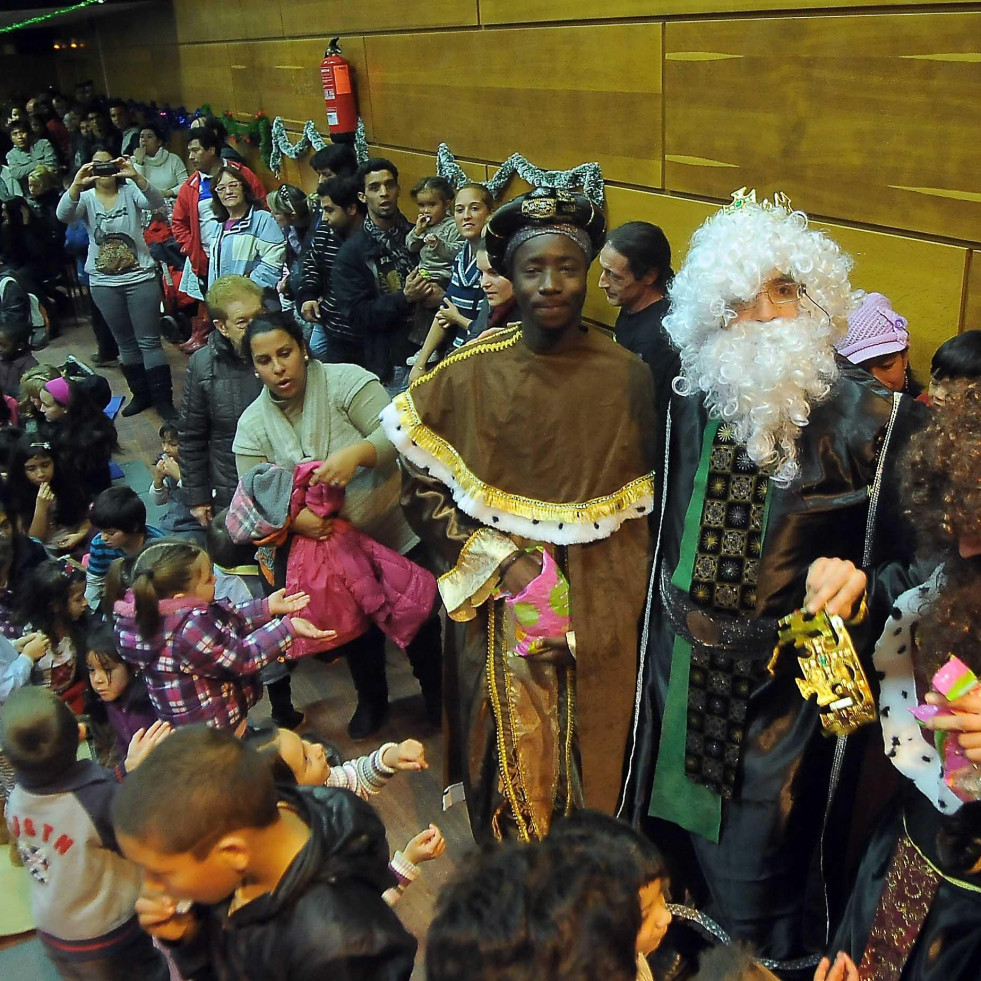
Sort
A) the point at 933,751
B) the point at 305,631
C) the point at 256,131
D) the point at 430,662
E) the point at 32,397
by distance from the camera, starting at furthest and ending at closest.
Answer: the point at 256,131, the point at 32,397, the point at 430,662, the point at 305,631, the point at 933,751

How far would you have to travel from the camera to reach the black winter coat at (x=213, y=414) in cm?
368

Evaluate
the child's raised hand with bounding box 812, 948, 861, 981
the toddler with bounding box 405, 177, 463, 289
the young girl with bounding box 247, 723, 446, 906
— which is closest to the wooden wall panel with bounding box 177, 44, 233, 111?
the toddler with bounding box 405, 177, 463, 289

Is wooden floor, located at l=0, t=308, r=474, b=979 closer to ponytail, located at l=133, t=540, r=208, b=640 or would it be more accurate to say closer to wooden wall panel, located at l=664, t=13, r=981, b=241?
ponytail, located at l=133, t=540, r=208, b=640

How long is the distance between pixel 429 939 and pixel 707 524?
120cm

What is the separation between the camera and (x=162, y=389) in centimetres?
688

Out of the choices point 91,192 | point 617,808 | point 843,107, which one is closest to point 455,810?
point 617,808

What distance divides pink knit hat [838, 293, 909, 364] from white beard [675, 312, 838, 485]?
0.68 meters

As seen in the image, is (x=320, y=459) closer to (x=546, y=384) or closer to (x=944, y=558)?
(x=546, y=384)

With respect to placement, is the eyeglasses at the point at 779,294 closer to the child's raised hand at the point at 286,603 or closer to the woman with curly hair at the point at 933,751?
the woman with curly hair at the point at 933,751

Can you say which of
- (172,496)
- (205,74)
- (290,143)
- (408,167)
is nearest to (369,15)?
(408,167)

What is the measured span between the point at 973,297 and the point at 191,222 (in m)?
5.42

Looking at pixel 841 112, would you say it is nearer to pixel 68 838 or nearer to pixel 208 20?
pixel 68 838

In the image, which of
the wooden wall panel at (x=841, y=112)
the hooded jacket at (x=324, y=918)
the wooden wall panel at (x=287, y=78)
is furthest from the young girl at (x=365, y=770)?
the wooden wall panel at (x=287, y=78)

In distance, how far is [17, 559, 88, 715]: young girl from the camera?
3160 mm
